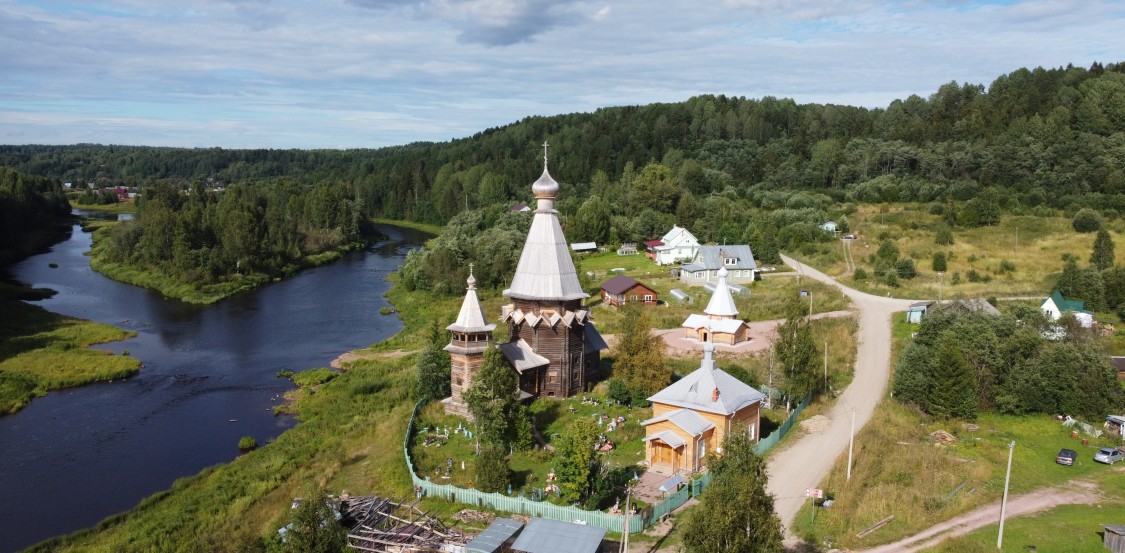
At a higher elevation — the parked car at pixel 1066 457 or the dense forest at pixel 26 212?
the dense forest at pixel 26 212

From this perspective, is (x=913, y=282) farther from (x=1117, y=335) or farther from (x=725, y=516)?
(x=725, y=516)

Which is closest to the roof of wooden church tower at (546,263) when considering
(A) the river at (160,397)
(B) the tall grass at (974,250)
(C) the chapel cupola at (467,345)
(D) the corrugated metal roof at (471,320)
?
(D) the corrugated metal roof at (471,320)

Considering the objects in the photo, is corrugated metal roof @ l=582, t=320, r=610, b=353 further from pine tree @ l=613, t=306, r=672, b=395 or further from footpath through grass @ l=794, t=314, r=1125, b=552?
footpath through grass @ l=794, t=314, r=1125, b=552

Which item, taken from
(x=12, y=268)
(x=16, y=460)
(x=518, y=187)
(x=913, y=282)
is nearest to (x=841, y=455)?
(x=16, y=460)

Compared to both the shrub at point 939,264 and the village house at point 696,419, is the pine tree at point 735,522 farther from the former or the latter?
the shrub at point 939,264

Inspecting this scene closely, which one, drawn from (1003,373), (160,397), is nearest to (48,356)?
(160,397)

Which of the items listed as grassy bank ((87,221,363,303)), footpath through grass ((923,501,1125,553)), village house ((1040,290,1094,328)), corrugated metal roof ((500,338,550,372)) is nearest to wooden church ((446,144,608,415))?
corrugated metal roof ((500,338,550,372))

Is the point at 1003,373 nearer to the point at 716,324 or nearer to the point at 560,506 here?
the point at 716,324
